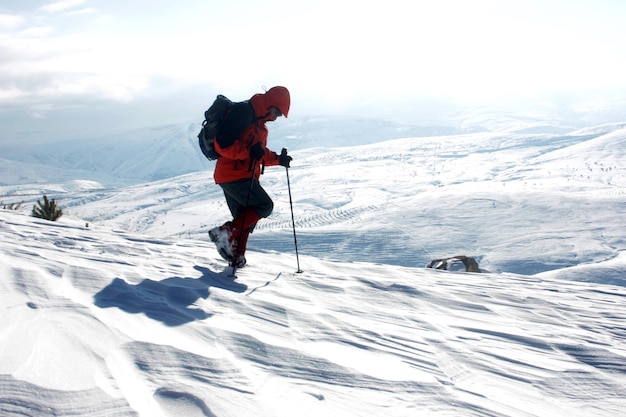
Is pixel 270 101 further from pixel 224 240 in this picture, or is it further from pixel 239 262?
pixel 239 262

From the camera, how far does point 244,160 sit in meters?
4.91

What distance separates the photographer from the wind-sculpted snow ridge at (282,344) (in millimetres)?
2010

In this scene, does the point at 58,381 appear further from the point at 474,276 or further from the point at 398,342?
the point at 474,276

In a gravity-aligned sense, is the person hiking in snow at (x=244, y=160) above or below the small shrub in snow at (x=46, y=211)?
above

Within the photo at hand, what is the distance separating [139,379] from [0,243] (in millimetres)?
3375

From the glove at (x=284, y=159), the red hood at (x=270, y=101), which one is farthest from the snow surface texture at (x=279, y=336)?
the red hood at (x=270, y=101)

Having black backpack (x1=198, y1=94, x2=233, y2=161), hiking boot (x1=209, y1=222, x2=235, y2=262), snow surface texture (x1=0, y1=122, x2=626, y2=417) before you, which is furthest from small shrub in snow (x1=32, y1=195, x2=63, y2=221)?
black backpack (x1=198, y1=94, x2=233, y2=161)

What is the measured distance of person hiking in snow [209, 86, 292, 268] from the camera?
4621 millimetres

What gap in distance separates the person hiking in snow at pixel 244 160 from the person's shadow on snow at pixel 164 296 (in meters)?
0.70

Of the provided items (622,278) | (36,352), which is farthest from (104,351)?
(622,278)

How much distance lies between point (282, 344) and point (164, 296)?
1.27 m

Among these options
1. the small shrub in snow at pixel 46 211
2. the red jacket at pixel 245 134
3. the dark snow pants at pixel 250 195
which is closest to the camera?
the red jacket at pixel 245 134

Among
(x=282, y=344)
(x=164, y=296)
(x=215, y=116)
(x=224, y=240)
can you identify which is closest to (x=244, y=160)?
(x=215, y=116)

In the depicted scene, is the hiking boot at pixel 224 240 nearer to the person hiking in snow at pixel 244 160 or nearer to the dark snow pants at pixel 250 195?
the person hiking in snow at pixel 244 160
